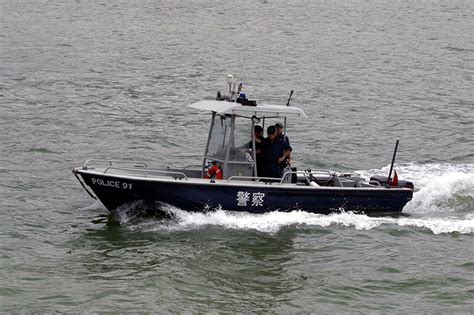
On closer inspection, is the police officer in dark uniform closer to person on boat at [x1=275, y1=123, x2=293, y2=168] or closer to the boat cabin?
the boat cabin

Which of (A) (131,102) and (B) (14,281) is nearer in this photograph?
(B) (14,281)

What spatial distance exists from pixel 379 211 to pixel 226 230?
3756 mm

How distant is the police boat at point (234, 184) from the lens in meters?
17.4

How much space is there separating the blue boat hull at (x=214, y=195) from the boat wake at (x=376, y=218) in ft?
0.55

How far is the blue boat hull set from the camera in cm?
1734

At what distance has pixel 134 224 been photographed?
58.9ft

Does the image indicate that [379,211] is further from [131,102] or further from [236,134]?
[131,102]

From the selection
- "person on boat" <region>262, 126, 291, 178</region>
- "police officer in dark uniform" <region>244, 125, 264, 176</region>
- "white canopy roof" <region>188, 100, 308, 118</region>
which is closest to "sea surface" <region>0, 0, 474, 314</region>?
"person on boat" <region>262, 126, 291, 178</region>

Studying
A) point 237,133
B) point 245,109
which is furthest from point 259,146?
point 245,109

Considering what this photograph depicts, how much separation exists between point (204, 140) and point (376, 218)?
9.34 meters

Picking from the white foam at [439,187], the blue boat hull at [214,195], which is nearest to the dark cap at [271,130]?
the blue boat hull at [214,195]

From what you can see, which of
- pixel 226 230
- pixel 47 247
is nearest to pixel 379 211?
pixel 226 230

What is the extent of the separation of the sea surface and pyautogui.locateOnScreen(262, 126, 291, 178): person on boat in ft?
3.45

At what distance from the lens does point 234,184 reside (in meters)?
17.4
